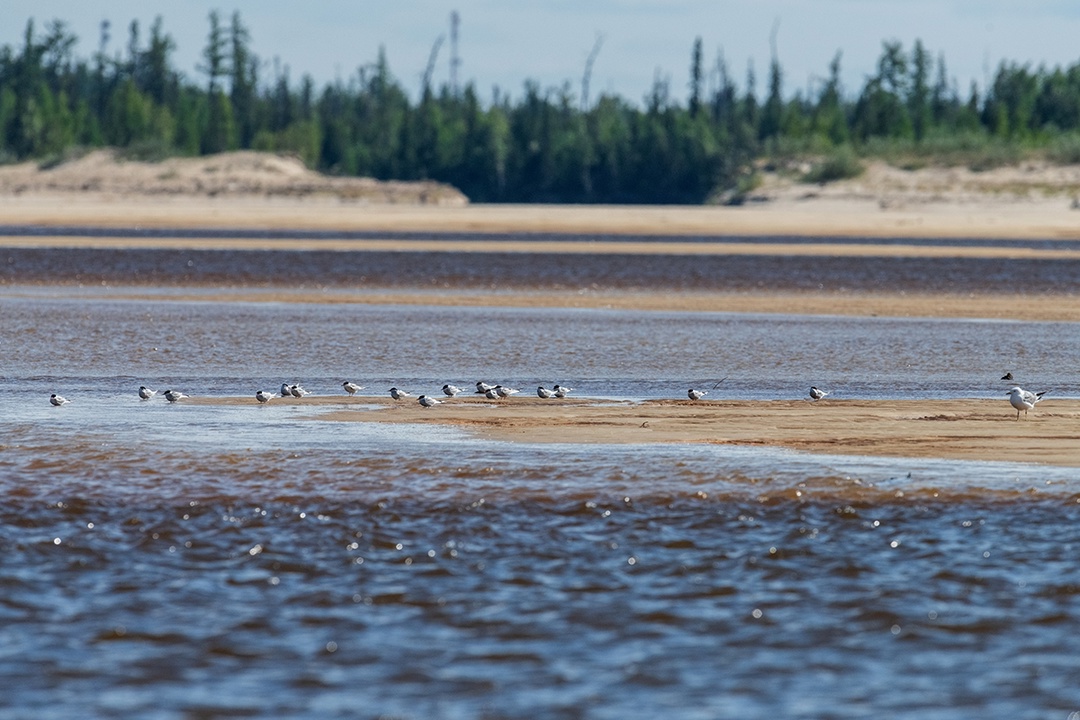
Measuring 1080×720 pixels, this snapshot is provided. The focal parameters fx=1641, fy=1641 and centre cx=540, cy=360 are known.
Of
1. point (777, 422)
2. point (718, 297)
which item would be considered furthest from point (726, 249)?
point (777, 422)

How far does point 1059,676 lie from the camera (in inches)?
326

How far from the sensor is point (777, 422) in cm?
1609

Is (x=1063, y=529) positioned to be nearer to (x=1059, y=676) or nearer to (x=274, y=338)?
(x=1059, y=676)

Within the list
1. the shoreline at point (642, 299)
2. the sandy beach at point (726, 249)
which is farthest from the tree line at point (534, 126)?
the shoreline at point (642, 299)

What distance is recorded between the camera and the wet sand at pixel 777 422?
47.8ft

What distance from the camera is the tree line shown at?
115m

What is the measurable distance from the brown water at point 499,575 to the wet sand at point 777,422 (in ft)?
1.72

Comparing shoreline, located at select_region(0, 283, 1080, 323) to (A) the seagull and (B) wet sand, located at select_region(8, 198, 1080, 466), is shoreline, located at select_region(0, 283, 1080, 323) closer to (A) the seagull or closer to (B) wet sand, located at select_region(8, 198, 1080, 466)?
(B) wet sand, located at select_region(8, 198, 1080, 466)

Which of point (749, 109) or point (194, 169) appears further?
point (749, 109)

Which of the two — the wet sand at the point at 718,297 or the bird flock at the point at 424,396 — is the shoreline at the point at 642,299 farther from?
the bird flock at the point at 424,396

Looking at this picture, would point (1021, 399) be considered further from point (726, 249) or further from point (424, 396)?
point (726, 249)

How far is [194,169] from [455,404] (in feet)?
286

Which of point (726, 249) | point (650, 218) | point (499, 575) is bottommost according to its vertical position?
point (499, 575)

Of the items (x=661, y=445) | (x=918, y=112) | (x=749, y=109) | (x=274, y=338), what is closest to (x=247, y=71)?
(x=749, y=109)
